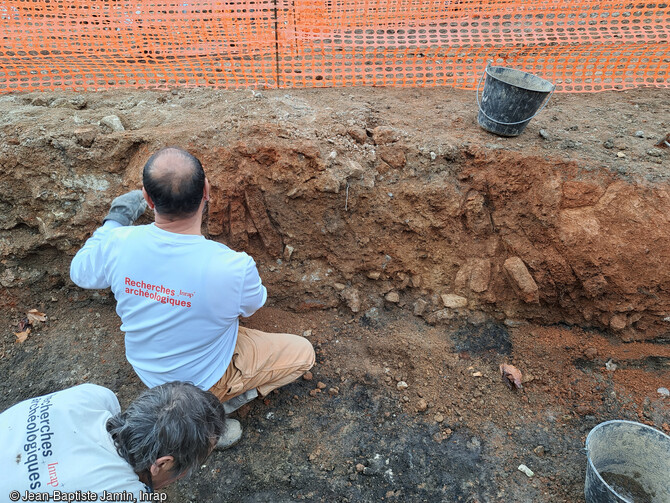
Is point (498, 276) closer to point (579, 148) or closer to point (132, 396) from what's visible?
point (579, 148)

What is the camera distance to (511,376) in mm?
3287

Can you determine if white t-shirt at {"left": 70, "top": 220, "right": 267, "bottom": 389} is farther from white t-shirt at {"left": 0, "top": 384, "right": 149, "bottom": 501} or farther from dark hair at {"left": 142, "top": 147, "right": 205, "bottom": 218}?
white t-shirt at {"left": 0, "top": 384, "right": 149, "bottom": 501}

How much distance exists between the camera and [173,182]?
2.02m

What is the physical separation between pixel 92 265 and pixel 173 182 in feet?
2.13

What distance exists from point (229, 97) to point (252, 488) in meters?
3.02

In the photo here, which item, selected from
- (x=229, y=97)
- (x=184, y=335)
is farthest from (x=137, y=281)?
(x=229, y=97)

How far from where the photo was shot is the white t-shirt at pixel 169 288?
211 centimetres

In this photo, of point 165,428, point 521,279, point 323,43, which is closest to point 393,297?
point 521,279

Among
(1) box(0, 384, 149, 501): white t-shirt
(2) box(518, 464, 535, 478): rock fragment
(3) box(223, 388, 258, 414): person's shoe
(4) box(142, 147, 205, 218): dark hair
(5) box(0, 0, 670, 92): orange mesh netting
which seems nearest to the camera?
(1) box(0, 384, 149, 501): white t-shirt

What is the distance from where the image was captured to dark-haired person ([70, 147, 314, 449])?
6.79 ft

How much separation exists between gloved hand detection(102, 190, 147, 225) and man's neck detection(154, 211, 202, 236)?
51 cm

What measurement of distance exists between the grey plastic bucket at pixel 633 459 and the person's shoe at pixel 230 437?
6.78 feet

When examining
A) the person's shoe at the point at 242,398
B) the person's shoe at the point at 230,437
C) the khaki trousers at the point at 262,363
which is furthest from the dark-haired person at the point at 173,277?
the person's shoe at the point at 230,437

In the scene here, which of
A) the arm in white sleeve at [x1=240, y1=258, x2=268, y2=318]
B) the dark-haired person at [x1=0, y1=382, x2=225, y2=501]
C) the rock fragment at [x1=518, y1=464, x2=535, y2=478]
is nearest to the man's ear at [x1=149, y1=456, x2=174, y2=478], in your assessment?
the dark-haired person at [x1=0, y1=382, x2=225, y2=501]
